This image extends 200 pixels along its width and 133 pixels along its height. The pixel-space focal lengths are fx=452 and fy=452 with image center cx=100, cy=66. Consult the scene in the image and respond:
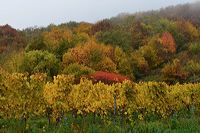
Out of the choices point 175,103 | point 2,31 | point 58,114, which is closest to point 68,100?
point 58,114

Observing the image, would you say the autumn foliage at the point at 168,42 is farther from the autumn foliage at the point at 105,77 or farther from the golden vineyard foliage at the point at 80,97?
the golden vineyard foliage at the point at 80,97

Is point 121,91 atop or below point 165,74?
atop

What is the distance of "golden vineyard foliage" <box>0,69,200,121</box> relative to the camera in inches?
1023

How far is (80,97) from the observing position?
3409 centimetres

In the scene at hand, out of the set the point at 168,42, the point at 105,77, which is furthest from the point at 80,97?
the point at 168,42

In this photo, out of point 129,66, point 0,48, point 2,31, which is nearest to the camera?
point 129,66

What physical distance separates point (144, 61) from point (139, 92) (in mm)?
55703

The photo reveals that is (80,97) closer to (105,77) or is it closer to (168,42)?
(105,77)

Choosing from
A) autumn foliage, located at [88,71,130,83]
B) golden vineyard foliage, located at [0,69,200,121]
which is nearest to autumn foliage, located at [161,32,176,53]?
autumn foliage, located at [88,71,130,83]

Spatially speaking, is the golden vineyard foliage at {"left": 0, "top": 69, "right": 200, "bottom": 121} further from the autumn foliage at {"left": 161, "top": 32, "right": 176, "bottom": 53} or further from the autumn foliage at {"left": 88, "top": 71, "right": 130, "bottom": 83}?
the autumn foliage at {"left": 161, "top": 32, "right": 176, "bottom": 53}

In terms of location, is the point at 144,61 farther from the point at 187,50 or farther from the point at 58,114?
the point at 58,114

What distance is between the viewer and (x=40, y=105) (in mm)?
28406

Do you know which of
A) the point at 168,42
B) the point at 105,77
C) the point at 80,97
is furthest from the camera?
the point at 168,42

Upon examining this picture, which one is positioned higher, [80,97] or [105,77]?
[80,97]
